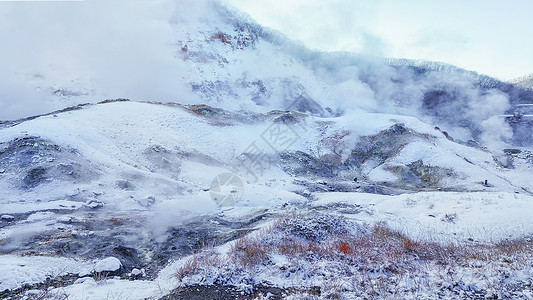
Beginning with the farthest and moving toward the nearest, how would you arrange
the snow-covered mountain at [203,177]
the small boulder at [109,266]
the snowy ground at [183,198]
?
the snow-covered mountain at [203,177], the small boulder at [109,266], the snowy ground at [183,198]

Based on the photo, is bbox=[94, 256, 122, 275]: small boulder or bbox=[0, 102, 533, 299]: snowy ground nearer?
bbox=[0, 102, 533, 299]: snowy ground

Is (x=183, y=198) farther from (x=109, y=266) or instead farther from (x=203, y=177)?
(x=109, y=266)

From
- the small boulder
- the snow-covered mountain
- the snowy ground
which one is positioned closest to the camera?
the snowy ground

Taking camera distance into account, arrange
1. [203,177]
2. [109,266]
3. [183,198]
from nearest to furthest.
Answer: [109,266] → [183,198] → [203,177]

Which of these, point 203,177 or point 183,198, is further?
point 203,177

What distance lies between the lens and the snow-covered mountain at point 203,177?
9375 mm

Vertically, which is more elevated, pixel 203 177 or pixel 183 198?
pixel 203 177

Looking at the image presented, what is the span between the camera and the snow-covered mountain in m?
9.38

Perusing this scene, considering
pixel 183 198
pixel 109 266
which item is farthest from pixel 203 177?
pixel 109 266

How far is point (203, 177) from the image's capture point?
21453 millimetres

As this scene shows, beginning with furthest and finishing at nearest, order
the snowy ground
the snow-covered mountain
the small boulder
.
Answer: the snow-covered mountain → the small boulder → the snowy ground

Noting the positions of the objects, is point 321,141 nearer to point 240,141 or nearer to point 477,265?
point 240,141

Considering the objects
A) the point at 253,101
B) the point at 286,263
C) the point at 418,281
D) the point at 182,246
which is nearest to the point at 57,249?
the point at 182,246

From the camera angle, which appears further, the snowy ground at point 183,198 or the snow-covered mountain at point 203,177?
the snow-covered mountain at point 203,177
